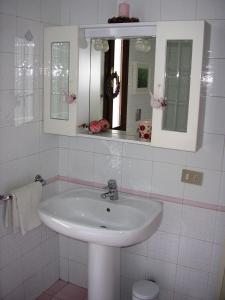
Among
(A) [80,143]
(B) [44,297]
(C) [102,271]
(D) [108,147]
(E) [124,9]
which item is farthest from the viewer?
(B) [44,297]

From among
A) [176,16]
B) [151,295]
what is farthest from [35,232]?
[176,16]

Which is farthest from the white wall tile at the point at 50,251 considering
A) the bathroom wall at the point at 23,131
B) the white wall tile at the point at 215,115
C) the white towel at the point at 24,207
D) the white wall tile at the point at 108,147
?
the white wall tile at the point at 215,115

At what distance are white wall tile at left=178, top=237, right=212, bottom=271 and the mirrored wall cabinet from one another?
0.64 m

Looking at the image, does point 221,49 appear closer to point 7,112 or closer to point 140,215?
point 140,215

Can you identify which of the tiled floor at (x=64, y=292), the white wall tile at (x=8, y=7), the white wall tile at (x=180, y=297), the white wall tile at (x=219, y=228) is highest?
the white wall tile at (x=8, y=7)

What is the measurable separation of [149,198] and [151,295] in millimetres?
556

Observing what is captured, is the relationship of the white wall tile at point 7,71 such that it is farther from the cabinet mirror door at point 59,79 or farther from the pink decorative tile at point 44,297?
the pink decorative tile at point 44,297

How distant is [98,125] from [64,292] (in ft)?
4.06

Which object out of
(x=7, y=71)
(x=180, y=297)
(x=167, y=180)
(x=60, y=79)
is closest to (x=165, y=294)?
(x=180, y=297)

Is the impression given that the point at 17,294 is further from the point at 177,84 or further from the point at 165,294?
the point at 177,84

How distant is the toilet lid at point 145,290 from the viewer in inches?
77.0

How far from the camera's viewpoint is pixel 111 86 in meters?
2.12

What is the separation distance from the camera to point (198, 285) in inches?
80.8

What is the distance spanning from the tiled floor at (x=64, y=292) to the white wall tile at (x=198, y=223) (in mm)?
914
